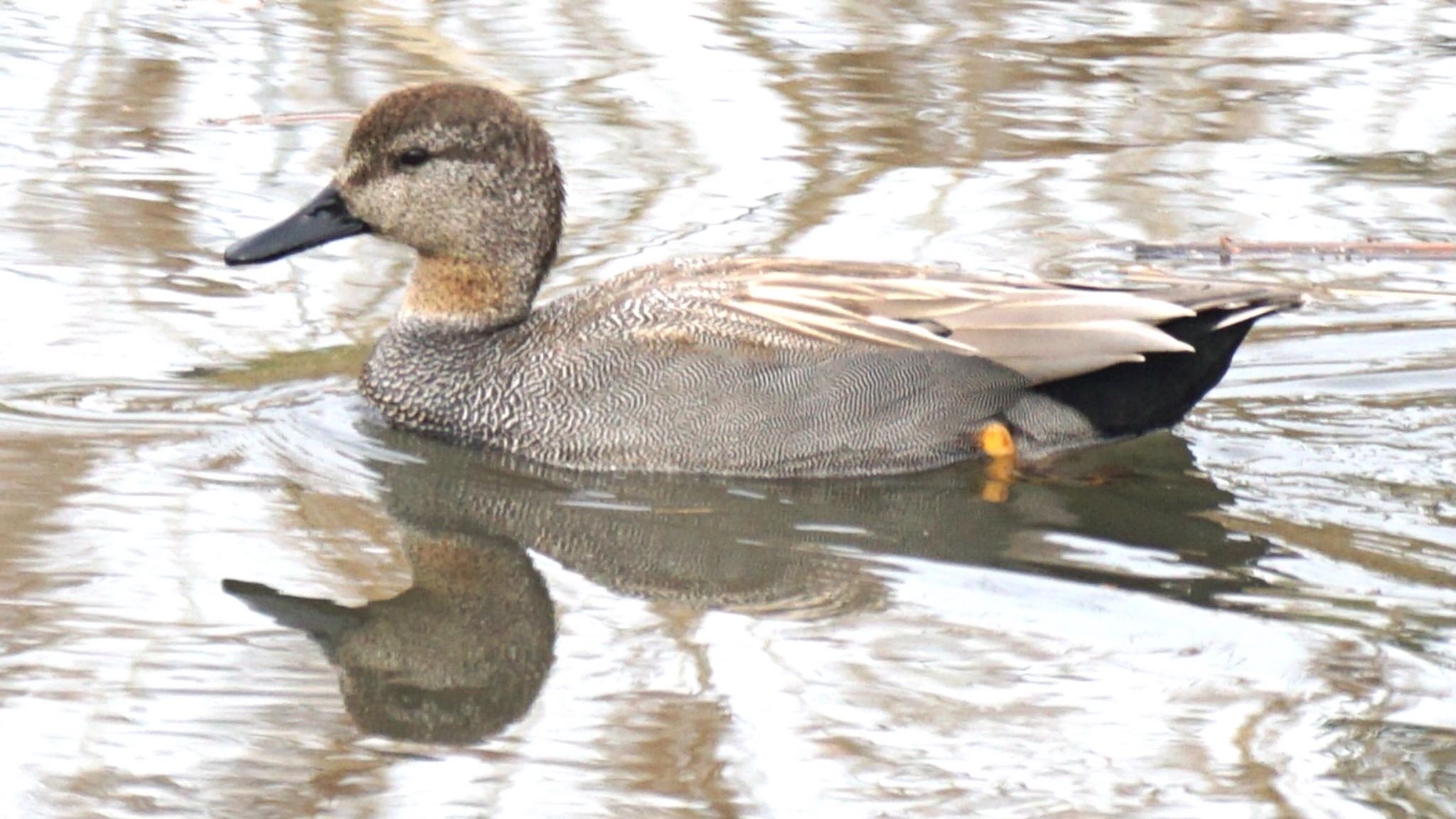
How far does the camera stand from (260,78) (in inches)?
379

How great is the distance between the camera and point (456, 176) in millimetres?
6570

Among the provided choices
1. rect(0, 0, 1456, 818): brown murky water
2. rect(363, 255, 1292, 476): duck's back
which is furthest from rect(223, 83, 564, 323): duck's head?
rect(0, 0, 1456, 818): brown murky water

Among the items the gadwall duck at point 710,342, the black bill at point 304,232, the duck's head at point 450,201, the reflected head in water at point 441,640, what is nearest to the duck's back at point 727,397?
the gadwall duck at point 710,342

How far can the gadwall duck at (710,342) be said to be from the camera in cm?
627

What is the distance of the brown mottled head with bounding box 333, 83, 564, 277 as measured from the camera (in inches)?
257

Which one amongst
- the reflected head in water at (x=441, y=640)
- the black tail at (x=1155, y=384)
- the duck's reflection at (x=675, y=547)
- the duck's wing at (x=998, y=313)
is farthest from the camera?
the black tail at (x=1155, y=384)

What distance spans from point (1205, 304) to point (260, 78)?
4744 mm

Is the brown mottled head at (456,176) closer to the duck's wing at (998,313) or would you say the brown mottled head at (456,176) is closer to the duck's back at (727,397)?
the duck's back at (727,397)

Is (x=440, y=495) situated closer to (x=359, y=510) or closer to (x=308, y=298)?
(x=359, y=510)

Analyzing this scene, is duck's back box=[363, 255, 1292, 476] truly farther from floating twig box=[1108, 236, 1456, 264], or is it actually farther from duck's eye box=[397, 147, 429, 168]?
floating twig box=[1108, 236, 1456, 264]

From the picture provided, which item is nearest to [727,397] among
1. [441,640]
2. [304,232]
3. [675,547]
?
[675,547]

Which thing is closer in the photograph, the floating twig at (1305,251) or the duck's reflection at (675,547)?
the duck's reflection at (675,547)

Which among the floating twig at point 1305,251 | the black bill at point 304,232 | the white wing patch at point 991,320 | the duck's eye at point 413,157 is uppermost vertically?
the duck's eye at point 413,157

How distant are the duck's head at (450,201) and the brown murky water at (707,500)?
45 centimetres
